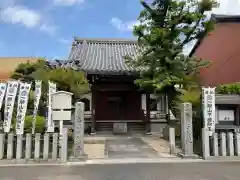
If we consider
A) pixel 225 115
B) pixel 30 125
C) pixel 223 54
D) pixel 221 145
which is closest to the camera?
pixel 221 145

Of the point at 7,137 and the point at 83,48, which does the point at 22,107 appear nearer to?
the point at 7,137

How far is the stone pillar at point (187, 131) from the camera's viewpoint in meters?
11.2

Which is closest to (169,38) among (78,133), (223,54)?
(223,54)

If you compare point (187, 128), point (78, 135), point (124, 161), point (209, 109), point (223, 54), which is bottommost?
point (124, 161)

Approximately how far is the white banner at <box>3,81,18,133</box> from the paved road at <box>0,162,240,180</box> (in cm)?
209

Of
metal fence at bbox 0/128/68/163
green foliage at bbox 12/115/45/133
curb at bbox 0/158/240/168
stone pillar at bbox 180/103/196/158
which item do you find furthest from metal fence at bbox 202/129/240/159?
green foliage at bbox 12/115/45/133

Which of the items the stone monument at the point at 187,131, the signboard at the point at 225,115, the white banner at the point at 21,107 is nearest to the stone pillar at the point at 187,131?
the stone monument at the point at 187,131

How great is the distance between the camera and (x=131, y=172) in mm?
8797

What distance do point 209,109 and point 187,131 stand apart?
1.15 metres

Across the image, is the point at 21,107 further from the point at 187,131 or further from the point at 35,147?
the point at 187,131

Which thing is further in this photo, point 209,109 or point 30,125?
point 30,125

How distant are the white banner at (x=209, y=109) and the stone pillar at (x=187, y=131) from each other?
22.9 inches

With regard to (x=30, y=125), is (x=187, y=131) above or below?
below

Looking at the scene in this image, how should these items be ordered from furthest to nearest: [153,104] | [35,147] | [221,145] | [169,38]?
[153,104]
[169,38]
[221,145]
[35,147]
